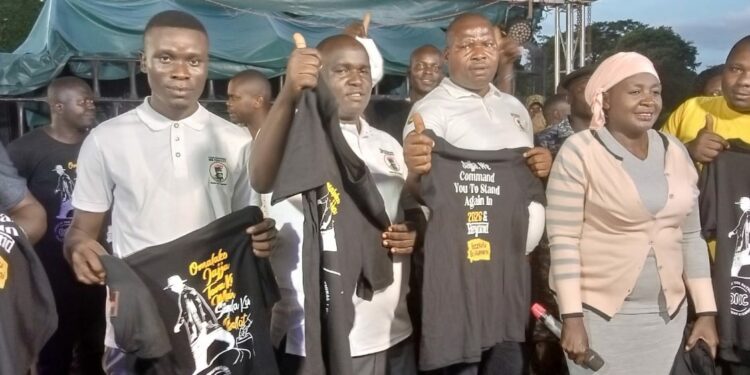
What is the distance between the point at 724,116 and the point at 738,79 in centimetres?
19

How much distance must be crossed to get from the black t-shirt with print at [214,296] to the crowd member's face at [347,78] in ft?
1.79

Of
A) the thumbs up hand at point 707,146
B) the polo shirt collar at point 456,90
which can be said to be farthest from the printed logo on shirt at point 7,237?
the thumbs up hand at point 707,146

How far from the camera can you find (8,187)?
256cm

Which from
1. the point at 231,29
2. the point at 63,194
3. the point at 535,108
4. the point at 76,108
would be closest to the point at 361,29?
the point at 63,194

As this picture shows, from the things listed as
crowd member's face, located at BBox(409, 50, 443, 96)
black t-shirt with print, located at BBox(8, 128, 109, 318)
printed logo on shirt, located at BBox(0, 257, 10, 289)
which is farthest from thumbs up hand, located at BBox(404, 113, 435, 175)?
black t-shirt with print, located at BBox(8, 128, 109, 318)

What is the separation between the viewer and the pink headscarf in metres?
3.01

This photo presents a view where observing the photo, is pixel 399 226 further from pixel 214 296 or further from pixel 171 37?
pixel 171 37

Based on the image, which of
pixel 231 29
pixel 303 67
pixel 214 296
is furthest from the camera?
pixel 231 29

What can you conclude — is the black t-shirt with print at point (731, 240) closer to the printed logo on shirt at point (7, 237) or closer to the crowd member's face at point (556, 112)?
the crowd member's face at point (556, 112)

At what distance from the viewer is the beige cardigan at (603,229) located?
9.61ft

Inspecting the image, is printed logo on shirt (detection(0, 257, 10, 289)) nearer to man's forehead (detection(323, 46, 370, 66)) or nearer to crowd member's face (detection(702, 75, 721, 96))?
man's forehead (detection(323, 46, 370, 66))

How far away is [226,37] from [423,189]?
23.2 feet

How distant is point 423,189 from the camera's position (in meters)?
3.04

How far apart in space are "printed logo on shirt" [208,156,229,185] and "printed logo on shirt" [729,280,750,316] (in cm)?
229
